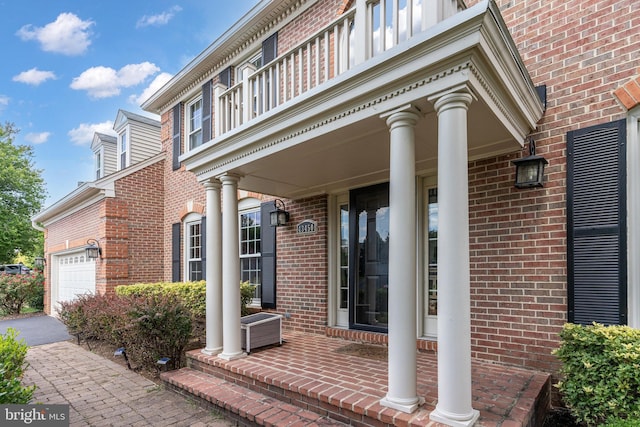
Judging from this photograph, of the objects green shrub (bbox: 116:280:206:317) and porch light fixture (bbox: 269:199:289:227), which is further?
green shrub (bbox: 116:280:206:317)

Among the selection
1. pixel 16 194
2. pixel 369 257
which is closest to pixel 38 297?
pixel 16 194

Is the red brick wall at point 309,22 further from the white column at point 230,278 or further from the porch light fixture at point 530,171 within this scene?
the porch light fixture at point 530,171

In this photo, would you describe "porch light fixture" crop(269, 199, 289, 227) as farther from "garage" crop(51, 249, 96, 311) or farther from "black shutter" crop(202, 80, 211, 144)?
"garage" crop(51, 249, 96, 311)

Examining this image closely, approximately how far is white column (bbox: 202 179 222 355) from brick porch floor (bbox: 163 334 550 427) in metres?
0.23

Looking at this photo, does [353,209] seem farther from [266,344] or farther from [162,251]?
[162,251]

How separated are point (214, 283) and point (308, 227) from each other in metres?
1.88

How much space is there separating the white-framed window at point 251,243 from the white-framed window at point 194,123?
2.60m

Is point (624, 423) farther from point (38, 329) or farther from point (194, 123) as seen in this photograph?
point (38, 329)

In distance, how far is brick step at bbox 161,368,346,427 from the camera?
2.97 metres

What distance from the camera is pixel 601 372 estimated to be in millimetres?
2648

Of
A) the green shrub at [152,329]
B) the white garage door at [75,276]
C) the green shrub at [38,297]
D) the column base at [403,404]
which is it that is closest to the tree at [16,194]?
the green shrub at [38,297]

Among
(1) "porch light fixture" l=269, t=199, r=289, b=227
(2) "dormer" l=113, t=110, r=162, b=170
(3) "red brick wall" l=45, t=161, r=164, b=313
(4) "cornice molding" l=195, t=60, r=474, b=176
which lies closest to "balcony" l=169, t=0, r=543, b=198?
(4) "cornice molding" l=195, t=60, r=474, b=176

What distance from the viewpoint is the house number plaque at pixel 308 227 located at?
5.69m

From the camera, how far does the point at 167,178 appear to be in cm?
931
